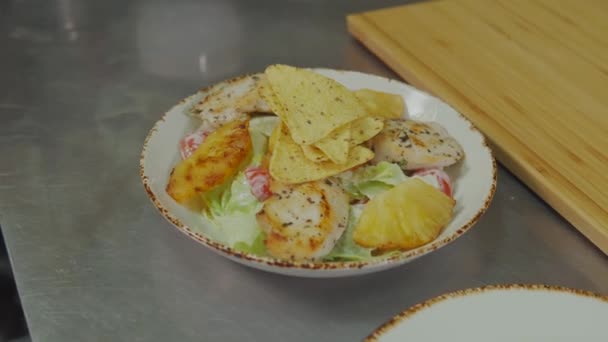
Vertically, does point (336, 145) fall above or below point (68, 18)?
above

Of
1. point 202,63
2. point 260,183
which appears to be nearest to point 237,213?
point 260,183

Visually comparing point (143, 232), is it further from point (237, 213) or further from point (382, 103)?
point (382, 103)

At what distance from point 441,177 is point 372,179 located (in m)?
0.09

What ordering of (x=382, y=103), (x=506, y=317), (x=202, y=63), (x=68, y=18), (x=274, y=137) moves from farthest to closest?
1. (x=68, y=18)
2. (x=202, y=63)
3. (x=382, y=103)
4. (x=274, y=137)
5. (x=506, y=317)

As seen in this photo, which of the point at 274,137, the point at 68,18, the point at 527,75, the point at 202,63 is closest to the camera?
the point at 274,137

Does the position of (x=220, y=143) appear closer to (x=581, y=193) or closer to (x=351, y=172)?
(x=351, y=172)

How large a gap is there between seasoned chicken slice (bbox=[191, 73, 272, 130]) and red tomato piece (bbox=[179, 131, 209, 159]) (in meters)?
0.02

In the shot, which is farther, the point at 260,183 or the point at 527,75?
the point at 527,75

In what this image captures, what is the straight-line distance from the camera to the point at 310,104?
0.94 metres

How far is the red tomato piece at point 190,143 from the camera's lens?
97 cm

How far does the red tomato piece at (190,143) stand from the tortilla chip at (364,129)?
20cm

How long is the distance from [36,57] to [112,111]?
0.27 meters

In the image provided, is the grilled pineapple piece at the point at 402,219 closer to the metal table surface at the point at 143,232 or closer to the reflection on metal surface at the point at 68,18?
the metal table surface at the point at 143,232

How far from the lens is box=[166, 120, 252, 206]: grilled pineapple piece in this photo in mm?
889
